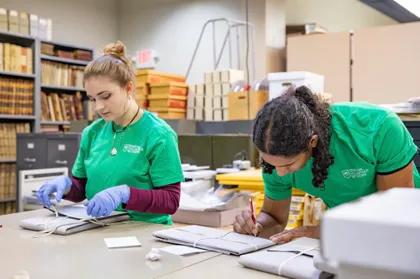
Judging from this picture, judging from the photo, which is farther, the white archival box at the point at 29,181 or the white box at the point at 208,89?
the white box at the point at 208,89

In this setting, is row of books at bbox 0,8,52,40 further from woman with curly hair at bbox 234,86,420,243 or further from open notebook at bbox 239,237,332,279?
open notebook at bbox 239,237,332,279

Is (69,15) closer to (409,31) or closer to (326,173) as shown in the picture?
(409,31)

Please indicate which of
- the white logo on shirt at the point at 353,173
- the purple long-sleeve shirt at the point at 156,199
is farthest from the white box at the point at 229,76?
the white logo on shirt at the point at 353,173

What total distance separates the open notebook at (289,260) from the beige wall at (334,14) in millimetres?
5202

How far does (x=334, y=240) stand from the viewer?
0.43m

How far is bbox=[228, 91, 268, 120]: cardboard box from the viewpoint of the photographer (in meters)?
4.05

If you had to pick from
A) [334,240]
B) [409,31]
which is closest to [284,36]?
[409,31]

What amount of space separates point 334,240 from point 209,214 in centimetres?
165

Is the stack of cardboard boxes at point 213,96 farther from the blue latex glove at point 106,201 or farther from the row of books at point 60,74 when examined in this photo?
the blue latex glove at point 106,201

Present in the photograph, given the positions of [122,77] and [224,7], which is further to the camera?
[224,7]

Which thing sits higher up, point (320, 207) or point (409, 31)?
point (409, 31)

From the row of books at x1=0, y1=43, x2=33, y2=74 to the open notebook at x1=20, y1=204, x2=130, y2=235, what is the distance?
364 cm

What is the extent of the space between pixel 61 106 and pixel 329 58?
2.96 metres

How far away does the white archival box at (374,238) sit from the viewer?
1.31ft
